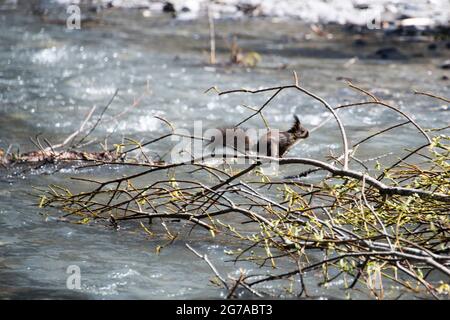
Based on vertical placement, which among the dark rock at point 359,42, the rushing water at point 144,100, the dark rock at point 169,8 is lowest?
the rushing water at point 144,100

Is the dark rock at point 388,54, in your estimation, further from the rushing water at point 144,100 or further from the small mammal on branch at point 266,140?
the small mammal on branch at point 266,140

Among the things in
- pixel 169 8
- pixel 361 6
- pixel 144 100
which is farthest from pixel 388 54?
pixel 169 8

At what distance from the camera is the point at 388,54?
396 inches

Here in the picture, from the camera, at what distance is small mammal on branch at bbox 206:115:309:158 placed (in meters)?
5.80

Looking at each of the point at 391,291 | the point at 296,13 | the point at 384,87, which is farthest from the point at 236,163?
the point at 296,13

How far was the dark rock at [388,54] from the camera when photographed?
9.95 metres

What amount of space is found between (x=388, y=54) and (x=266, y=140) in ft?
15.2

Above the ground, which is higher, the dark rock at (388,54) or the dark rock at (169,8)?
the dark rock at (169,8)

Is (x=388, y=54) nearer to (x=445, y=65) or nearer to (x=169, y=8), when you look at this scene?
(x=445, y=65)

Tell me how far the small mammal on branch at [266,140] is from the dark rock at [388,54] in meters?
3.93

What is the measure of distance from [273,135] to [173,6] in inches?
285

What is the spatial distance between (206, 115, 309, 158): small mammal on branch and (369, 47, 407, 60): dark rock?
155 inches

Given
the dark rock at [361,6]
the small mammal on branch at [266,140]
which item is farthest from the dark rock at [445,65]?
the small mammal on branch at [266,140]
